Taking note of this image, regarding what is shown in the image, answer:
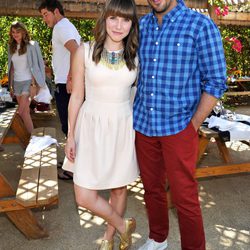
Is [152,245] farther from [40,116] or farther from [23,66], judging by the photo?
[40,116]

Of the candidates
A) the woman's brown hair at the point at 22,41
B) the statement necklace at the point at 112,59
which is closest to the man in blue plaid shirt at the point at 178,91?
the statement necklace at the point at 112,59

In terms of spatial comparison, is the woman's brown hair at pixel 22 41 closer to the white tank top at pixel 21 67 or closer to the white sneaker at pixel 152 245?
the white tank top at pixel 21 67

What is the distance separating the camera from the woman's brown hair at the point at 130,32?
2.25m

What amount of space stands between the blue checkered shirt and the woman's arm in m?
0.38

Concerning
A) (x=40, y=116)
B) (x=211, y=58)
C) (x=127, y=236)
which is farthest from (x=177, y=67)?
(x=40, y=116)

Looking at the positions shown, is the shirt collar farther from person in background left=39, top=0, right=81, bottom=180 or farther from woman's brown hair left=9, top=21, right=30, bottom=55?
woman's brown hair left=9, top=21, right=30, bottom=55

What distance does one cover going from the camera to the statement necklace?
7.70 feet

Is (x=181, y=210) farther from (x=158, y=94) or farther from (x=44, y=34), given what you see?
(x=44, y=34)

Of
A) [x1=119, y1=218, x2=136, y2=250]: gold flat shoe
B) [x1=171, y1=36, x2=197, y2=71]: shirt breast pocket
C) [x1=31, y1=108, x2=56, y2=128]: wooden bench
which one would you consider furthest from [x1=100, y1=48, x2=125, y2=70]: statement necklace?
[x1=31, y1=108, x2=56, y2=128]: wooden bench

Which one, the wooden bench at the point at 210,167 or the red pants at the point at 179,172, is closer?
the red pants at the point at 179,172

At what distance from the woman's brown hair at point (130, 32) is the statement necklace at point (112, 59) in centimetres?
3

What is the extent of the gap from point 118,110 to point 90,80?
27 cm

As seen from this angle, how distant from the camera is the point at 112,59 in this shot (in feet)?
7.77

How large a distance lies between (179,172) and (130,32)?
940 millimetres
